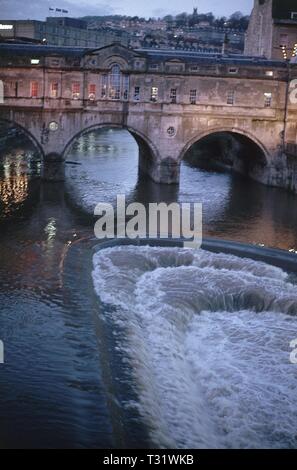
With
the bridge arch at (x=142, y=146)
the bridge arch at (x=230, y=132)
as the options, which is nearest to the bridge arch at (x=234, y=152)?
the bridge arch at (x=230, y=132)

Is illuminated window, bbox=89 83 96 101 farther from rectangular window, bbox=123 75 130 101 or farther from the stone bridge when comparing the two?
rectangular window, bbox=123 75 130 101

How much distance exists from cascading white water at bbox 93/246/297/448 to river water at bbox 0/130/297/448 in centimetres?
5

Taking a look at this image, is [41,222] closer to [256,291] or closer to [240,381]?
[256,291]

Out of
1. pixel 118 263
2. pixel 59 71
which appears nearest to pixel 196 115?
pixel 59 71

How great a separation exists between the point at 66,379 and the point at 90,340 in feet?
8.77

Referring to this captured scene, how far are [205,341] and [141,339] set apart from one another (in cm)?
261

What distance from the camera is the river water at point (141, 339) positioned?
645 inches

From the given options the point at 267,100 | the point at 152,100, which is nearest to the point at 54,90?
the point at 152,100

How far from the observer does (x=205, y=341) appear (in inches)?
886

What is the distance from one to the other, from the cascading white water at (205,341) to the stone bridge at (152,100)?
17.2 metres

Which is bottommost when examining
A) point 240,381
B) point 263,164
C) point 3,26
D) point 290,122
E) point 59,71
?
point 240,381

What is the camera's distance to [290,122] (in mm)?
49156

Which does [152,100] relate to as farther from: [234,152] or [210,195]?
[234,152]

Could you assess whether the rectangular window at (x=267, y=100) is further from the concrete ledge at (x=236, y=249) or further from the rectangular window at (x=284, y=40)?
the concrete ledge at (x=236, y=249)
